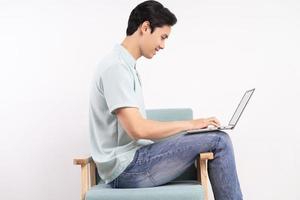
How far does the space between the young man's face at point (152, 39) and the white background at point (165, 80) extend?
860mm

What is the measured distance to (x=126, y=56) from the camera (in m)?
1.90

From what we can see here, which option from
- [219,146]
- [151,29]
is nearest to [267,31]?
[151,29]

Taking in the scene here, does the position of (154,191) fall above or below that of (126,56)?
below

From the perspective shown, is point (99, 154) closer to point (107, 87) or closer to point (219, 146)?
point (107, 87)

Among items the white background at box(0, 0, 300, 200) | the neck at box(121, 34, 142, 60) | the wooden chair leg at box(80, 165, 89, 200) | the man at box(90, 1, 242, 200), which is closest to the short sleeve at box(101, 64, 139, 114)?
the man at box(90, 1, 242, 200)

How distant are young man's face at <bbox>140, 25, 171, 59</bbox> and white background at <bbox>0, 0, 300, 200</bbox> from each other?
86cm

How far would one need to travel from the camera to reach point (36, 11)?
287cm

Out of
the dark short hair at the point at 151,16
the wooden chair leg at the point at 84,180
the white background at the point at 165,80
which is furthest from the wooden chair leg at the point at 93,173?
the white background at the point at 165,80

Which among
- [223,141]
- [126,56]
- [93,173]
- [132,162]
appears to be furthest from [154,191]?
[126,56]

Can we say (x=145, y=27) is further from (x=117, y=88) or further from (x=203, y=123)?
(x=203, y=123)

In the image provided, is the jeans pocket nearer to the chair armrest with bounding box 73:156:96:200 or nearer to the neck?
the chair armrest with bounding box 73:156:96:200

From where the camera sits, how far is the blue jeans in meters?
1.70

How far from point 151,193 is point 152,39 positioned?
2.15ft

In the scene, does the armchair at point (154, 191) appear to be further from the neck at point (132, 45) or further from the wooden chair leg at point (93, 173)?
the neck at point (132, 45)
